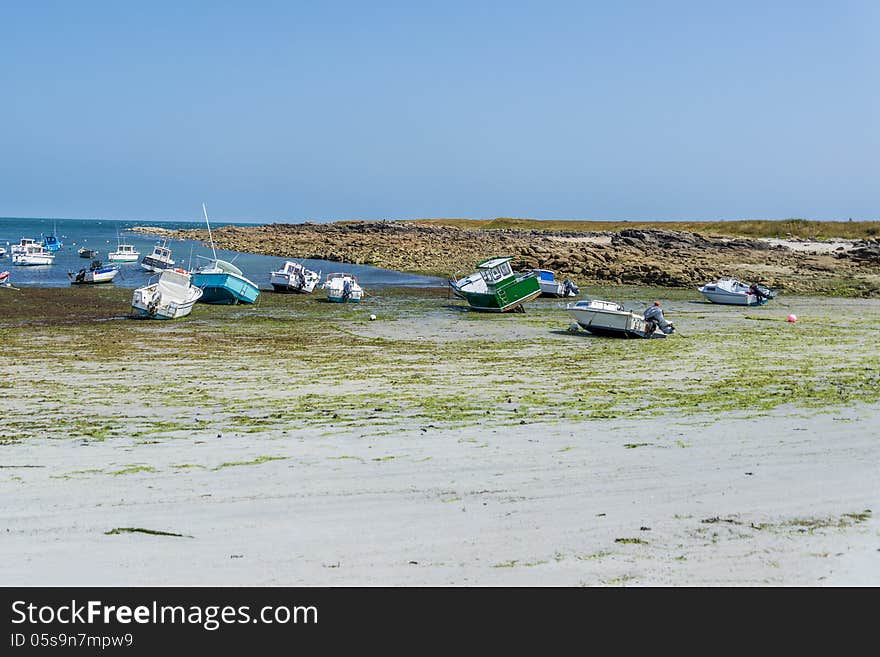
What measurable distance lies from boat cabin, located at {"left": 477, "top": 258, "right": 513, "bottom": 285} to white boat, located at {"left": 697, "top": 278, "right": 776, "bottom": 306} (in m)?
9.89

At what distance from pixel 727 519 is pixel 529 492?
1.99 m

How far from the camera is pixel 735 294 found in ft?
125

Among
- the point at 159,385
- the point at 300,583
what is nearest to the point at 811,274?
the point at 159,385

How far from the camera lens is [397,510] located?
8453 mm

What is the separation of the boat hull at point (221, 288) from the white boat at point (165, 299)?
11.8 ft

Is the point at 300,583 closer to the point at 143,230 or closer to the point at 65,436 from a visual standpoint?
the point at 65,436

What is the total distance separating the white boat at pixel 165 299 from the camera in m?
31.0

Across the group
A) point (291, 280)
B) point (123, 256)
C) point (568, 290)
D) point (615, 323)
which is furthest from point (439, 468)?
point (123, 256)

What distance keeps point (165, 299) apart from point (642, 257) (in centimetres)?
3602

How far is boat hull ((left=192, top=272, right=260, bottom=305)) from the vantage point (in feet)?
122

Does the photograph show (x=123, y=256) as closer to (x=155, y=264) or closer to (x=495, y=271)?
(x=155, y=264)

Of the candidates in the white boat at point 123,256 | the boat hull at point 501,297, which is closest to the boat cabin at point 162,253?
the white boat at point 123,256

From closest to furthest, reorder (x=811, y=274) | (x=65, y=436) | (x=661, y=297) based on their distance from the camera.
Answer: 1. (x=65, y=436)
2. (x=661, y=297)
3. (x=811, y=274)

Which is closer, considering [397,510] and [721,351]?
[397,510]
